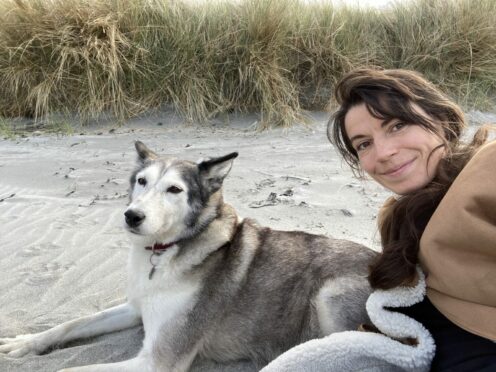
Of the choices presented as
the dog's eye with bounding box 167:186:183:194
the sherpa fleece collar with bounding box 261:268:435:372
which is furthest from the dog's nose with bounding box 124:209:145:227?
the sherpa fleece collar with bounding box 261:268:435:372

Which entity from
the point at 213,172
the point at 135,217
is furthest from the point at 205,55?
the point at 135,217

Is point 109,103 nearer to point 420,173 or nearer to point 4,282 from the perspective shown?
point 4,282

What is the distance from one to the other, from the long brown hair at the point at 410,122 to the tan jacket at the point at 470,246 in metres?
0.20

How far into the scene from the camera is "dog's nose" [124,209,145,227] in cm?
288

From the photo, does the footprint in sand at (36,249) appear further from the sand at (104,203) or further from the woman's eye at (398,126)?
the woman's eye at (398,126)

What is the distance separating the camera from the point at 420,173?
2271 mm

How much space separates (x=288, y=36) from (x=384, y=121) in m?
7.39

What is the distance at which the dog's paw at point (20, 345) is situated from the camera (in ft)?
9.65

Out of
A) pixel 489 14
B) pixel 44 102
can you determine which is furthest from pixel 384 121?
pixel 489 14

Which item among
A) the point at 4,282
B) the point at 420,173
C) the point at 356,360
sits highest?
the point at 420,173

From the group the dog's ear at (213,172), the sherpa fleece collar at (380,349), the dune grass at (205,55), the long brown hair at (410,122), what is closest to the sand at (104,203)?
the dune grass at (205,55)

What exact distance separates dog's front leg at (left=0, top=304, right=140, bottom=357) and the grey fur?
50 centimetres

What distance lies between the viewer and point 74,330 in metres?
3.09

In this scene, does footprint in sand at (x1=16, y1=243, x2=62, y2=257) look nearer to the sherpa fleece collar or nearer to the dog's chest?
the dog's chest
